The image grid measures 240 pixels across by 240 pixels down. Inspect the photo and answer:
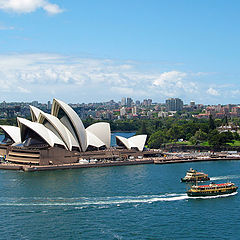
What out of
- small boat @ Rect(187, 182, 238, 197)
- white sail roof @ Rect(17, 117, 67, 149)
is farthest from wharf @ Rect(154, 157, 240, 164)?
small boat @ Rect(187, 182, 238, 197)

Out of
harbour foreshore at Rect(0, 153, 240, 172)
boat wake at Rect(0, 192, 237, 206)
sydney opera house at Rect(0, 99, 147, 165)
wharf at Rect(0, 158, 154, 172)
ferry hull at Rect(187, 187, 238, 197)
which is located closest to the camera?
boat wake at Rect(0, 192, 237, 206)

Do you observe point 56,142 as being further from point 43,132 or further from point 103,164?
point 103,164

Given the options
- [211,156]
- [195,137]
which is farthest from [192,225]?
[195,137]

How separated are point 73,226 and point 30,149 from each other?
88.8 ft

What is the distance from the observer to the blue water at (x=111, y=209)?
2733 cm

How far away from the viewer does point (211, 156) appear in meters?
61.9

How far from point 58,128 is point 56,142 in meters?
1.84

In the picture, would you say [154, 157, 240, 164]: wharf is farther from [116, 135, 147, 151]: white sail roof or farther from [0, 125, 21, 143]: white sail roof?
[0, 125, 21, 143]: white sail roof

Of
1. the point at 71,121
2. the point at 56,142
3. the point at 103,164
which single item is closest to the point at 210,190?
the point at 103,164

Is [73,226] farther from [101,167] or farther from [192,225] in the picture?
[101,167]

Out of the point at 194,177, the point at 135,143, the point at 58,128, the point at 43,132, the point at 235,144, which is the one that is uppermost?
the point at 58,128

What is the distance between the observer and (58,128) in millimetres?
54250

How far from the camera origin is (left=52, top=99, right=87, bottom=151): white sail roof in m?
55.4

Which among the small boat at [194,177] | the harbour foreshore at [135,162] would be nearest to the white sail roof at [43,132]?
the harbour foreshore at [135,162]
